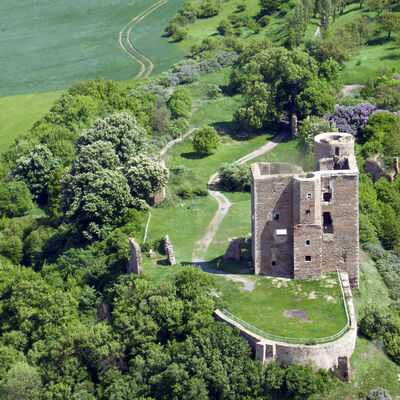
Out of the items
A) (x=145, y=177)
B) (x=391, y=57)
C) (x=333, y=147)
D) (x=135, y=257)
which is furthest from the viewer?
(x=391, y=57)

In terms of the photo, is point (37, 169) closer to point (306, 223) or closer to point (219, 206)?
point (219, 206)

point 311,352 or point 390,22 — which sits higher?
point 311,352

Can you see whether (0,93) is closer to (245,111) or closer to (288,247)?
(245,111)

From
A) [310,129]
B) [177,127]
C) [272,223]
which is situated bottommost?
[177,127]

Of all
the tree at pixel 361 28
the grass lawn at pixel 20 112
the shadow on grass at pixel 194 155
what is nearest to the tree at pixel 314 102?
the shadow on grass at pixel 194 155

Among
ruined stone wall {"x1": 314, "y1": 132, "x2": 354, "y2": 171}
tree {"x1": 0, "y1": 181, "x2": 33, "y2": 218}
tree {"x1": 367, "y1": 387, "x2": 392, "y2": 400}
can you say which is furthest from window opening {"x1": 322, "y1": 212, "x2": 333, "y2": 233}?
tree {"x1": 0, "y1": 181, "x2": 33, "y2": 218}

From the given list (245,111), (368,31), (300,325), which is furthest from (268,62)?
(300,325)

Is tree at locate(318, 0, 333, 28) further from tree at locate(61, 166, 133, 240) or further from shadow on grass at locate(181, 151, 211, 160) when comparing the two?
tree at locate(61, 166, 133, 240)

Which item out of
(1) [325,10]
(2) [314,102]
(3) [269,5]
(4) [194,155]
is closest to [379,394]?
(4) [194,155]
